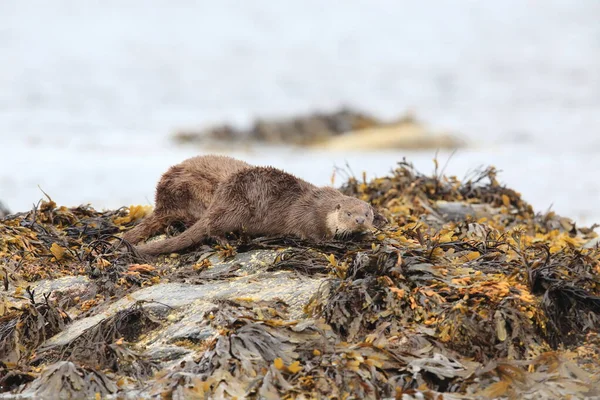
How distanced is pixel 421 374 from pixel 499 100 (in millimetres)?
21933

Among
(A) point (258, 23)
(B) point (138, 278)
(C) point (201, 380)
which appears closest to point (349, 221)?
(B) point (138, 278)

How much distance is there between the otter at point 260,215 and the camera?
4973 mm

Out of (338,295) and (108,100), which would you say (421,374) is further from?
(108,100)

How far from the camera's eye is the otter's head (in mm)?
4785

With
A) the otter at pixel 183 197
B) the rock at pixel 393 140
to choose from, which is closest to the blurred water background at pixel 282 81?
the rock at pixel 393 140

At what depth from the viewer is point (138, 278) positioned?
15.0 ft

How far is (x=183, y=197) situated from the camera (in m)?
5.48

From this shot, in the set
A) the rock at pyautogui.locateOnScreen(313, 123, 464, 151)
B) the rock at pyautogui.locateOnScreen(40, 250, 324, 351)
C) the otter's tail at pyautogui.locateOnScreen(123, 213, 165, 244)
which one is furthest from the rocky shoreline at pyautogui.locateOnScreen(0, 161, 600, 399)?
the rock at pyautogui.locateOnScreen(313, 123, 464, 151)

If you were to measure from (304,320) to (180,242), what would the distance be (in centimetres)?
145

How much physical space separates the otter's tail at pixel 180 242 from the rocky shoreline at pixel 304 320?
0.06 m

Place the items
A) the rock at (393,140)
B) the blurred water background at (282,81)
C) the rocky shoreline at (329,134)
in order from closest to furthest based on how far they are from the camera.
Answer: the blurred water background at (282,81)
the rock at (393,140)
the rocky shoreline at (329,134)

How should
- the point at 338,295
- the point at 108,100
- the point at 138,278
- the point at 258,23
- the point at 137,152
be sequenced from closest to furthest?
the point at 338,295
the point at 138,278
the point at 137,152
the point at 108,100
the point at 258,23

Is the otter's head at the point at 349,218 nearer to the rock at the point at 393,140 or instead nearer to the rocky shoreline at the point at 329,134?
the rock at the point at 393,140

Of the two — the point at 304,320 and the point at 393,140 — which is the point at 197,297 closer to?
the point at 304,320
